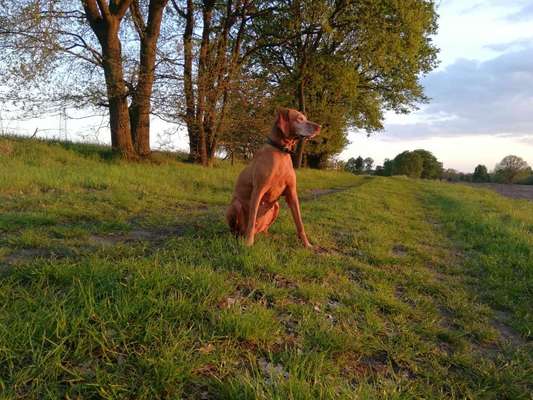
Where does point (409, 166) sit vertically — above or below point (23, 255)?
above

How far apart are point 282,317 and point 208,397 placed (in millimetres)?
900

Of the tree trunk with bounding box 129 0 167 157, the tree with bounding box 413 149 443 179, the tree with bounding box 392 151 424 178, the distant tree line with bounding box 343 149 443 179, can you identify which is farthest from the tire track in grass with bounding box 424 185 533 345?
the tree with bounding box 413 149 443 179

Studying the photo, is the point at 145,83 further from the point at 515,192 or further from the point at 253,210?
the point at 515,192

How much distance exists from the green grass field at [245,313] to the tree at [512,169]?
54812 millimetres

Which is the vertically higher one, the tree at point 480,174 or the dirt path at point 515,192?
the tree at point 480,174

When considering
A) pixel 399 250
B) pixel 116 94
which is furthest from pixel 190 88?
pixel 399 250

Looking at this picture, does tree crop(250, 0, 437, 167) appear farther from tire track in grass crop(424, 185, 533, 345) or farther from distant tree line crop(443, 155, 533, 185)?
distant tree line crop(443, 155, 533, 185)

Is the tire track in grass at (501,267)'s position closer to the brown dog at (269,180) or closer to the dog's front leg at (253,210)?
the brown dog at (269,180)

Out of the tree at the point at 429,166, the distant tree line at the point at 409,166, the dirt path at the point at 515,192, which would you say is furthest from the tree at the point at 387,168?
the dirt path at the point at 515,192

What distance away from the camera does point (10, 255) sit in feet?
9.71

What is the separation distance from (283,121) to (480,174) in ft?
224

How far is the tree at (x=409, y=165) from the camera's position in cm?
5922

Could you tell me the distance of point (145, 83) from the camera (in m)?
9.67

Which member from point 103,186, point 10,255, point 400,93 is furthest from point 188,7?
point 400,93
